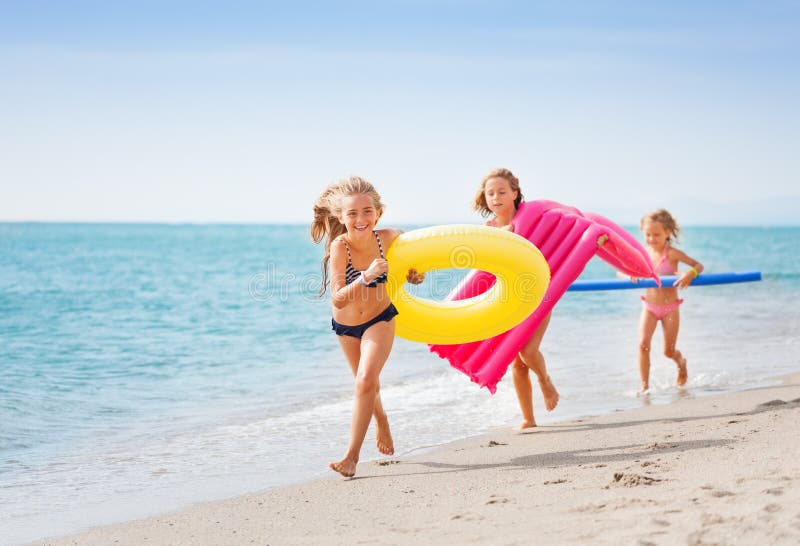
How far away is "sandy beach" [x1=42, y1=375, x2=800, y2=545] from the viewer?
2.88 metres

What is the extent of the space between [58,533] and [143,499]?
0.59m

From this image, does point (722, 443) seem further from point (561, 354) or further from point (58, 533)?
point (561, 354)

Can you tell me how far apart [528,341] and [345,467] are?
1690 millimetres

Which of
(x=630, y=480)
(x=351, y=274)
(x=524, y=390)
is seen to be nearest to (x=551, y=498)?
(x=630, y=480)

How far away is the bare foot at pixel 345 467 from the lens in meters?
4.10

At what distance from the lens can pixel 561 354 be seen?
920cm

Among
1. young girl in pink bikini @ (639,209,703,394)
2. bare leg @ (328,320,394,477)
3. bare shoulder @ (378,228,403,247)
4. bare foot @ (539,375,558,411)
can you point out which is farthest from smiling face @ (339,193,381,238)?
young girl in pink bikini @ (639,209,703,394)

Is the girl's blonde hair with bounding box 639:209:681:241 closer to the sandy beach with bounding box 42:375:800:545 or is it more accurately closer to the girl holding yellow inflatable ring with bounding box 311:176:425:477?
the sandy beach with bounding box 42:375:800:545

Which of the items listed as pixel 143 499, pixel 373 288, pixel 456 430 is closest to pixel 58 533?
pixel 143 499

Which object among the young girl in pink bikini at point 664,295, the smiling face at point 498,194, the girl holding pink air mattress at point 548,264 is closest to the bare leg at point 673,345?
the young girl in pink bikini at point 664,295

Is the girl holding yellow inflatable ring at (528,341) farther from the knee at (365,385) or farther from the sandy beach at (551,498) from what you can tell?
the knee at (365,385)

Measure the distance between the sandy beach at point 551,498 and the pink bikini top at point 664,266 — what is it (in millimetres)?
2262

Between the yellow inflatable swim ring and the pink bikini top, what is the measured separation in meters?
2.56

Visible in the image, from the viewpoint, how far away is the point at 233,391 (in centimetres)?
Result: 781
